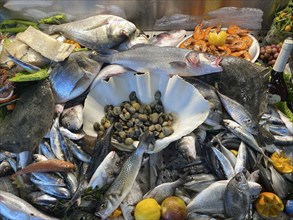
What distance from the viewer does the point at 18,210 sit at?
145 centimetres

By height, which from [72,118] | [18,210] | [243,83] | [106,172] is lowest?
[18,210]

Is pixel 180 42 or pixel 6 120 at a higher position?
pixel 180 42

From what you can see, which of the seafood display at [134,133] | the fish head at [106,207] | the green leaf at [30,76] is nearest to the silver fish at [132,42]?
the seafood display at [134,133]

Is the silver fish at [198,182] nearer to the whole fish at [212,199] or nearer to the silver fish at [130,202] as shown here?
the whole fish at [212,199]

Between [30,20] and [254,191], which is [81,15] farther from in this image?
[254,191]

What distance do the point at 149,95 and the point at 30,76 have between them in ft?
1.86

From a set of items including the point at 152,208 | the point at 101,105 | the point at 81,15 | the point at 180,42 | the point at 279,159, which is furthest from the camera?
the point at 81,15

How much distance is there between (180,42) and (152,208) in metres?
0.99

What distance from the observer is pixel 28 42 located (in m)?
1.79

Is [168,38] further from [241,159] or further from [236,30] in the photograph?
[241,159]

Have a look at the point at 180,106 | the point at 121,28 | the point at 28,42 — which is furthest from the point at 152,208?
the point at 28,42

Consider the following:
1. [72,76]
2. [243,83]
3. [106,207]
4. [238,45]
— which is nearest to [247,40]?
[238,45]

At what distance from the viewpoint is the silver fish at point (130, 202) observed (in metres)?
1.47

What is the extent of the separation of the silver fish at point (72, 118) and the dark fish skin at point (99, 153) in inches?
5.8
